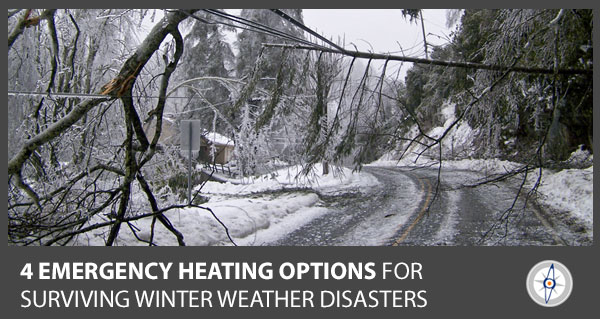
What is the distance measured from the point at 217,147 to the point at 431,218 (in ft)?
4.99

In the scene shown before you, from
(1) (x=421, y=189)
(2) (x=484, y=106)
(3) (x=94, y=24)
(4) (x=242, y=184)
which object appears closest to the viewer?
(2) (x=484, y=106)

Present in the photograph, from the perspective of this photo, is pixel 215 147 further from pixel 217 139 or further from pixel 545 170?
pixel 545 170

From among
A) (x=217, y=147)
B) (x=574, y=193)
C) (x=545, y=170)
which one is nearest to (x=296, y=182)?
(x=217, y=147)

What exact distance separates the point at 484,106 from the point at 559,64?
0.41 meters

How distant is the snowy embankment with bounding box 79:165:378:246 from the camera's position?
7.64ft

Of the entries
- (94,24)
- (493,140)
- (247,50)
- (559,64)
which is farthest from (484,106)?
(94,24)

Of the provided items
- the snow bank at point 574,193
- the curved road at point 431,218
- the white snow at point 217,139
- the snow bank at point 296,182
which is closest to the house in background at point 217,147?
the white snow at point 217,139

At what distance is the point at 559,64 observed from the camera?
2094 mm

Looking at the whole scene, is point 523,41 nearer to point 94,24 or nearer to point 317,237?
point 317,237

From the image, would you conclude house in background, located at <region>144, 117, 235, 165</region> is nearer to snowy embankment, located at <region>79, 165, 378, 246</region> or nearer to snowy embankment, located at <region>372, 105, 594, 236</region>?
snowy embankment, located at <region>79, 165, 378, 246</region>

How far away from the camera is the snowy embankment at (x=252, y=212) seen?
91.7 inches

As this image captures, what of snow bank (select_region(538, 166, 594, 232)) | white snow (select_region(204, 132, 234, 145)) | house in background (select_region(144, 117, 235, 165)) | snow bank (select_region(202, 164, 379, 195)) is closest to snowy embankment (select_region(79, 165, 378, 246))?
snow bank (select_region(202, 164, 379, 195))

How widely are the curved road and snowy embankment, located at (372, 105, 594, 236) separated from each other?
0.08m

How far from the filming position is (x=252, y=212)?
8.24ft
